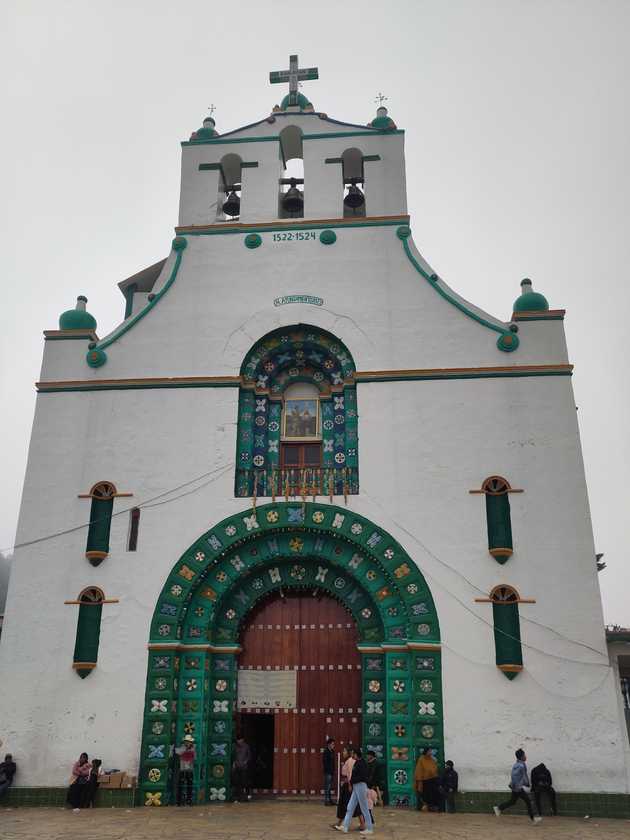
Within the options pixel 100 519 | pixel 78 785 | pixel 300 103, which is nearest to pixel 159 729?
pixel 78 785

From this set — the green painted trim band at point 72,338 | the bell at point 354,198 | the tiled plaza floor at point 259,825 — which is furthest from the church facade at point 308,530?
the bell at point 354,198

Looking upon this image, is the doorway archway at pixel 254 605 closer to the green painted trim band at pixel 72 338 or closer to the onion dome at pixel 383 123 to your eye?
the green painted trim band at pixel 72 338

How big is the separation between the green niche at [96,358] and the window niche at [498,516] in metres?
7.74

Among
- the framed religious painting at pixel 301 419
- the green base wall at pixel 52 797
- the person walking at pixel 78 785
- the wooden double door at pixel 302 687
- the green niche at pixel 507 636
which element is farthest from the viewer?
the framed religious painting at pixel 301 419

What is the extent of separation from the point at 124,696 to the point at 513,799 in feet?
21.7

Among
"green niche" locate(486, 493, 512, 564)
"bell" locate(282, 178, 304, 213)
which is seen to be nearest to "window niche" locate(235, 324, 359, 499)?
"green niche" locate(486, 493, 512, 564)

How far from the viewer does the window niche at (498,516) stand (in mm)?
13703

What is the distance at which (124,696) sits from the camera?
1353 centimetres

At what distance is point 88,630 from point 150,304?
21.7 feet

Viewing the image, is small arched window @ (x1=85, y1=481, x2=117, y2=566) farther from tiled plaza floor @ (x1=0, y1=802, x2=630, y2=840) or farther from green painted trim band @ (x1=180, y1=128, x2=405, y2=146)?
green painted trim band @ (x1=180, y1=128, x2=405, y2=146)

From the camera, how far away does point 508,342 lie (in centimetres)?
1510

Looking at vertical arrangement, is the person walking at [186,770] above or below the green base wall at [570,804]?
above

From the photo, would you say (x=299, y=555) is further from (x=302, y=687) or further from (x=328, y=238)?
(x=328, y=238)

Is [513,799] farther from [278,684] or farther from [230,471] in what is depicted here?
[230,471]
